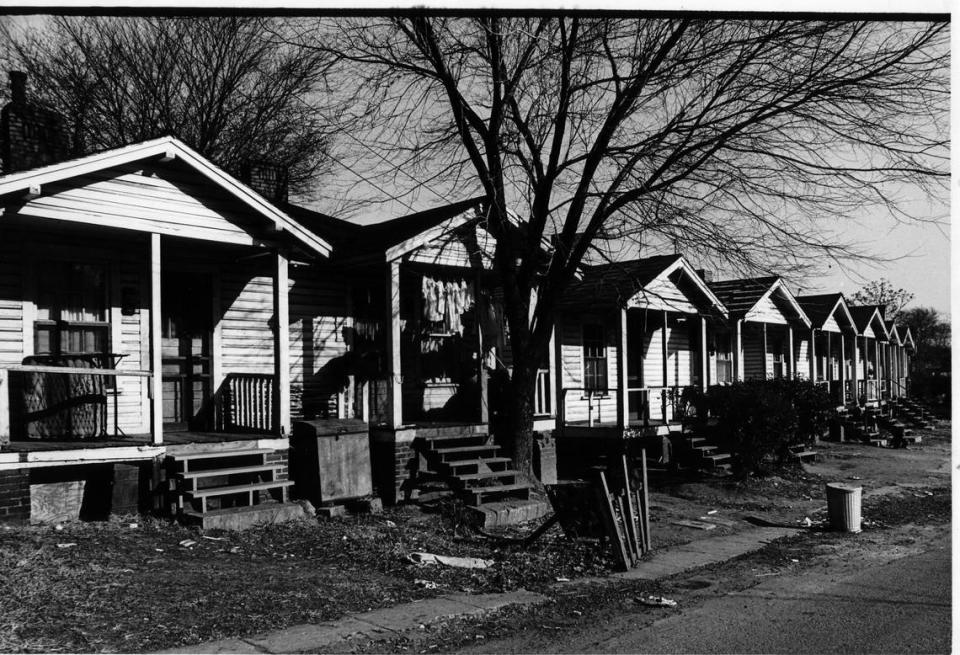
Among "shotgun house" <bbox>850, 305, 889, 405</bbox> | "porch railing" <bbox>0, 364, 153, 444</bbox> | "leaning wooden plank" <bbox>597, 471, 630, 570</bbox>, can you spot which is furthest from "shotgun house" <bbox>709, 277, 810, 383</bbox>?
"porch railing" <bbox>0, 364, 153, 444</bbox>

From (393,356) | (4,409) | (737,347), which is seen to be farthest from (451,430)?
(737,347)

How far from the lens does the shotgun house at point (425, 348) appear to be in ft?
40.8

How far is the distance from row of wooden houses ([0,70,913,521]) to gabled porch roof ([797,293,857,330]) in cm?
1383

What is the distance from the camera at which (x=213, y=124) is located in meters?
23.7

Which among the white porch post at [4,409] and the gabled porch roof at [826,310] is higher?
the gabled porch roof at [826,310]

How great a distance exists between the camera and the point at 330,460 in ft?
37.9

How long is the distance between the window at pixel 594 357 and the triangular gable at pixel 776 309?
16.0 ft

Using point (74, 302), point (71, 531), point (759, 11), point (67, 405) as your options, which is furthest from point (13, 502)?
point (759, 11)

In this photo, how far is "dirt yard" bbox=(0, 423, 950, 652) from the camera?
6.20 m

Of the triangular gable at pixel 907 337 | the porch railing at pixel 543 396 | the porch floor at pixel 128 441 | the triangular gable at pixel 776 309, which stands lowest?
the porch floor at pixel 128 441

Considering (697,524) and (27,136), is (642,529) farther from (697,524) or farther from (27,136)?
(27,136)

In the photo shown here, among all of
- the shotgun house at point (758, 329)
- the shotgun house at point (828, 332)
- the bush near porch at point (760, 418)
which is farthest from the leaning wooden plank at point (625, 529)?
the shotgun house at point (828, 332)

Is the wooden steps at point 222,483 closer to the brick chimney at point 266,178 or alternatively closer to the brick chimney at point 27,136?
the brick chimney at point 27,136

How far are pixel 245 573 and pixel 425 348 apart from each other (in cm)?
660
